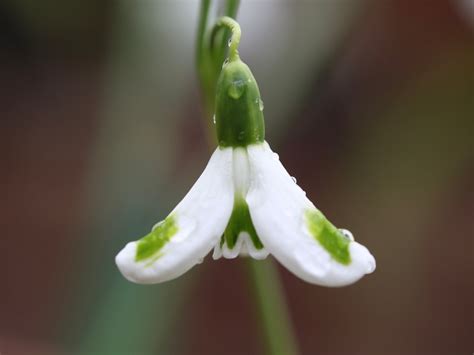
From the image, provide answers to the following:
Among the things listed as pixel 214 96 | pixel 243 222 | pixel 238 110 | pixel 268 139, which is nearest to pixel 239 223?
pixel 243 222

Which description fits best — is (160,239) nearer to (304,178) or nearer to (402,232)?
(402,232)

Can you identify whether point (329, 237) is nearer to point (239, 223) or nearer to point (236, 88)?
point (239, 223)

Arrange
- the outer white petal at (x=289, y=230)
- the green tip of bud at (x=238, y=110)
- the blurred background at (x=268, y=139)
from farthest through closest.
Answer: the blurred background at (x=268, y=139) → the green tip of bud at (x=238, y=110) → the outer white petal at (x=289, y=230)

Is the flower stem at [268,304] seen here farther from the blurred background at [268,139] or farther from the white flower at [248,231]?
the blurred background at [268,139]

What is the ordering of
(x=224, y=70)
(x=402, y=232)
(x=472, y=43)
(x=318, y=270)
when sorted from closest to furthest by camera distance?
(x=318, y=270)
(x=224, y=70)
(x=402, y=232)
(x=472, y=43)

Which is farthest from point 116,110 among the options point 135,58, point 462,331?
point 462,331

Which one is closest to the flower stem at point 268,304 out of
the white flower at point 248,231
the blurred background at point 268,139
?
the white flower at point 248,231
